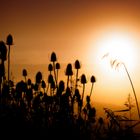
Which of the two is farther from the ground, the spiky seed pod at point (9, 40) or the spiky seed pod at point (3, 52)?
the spiky seed pod at point (9, 40)

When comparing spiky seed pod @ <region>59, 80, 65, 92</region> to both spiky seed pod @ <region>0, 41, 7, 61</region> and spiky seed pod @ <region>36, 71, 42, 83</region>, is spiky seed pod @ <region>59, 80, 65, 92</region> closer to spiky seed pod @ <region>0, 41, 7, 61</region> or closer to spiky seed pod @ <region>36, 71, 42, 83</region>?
spiky seed pod @ <region>36, 71, 42, 83</region>

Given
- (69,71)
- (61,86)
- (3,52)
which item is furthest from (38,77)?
(3,52)

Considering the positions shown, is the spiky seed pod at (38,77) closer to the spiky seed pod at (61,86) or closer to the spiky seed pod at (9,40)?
A: the spiky seed pod at (61,86)

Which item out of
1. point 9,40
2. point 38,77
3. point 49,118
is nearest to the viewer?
point 49,118

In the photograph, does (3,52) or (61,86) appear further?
(61,86)

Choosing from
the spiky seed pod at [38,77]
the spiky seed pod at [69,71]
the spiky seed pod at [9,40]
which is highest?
the spiky seed pod at [9,40]

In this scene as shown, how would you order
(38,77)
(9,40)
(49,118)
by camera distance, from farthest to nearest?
1. (38,77)
2. (9,40)
3. (49,118)

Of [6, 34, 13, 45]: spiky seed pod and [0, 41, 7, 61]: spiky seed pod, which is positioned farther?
[6, 34, 13, 45]: spiky seed pod

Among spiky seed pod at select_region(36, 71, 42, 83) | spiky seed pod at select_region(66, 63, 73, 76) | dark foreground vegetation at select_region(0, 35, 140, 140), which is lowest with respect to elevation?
dark foreground vegetation at select_region(0, 35, 140, 140)

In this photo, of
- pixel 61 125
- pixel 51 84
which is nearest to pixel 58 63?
pixel 51 84

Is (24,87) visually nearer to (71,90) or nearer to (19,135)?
(71,90)

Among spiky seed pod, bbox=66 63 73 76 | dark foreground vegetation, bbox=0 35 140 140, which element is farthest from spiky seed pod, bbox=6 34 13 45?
spiky seed pod, bbox=66 63 73 76

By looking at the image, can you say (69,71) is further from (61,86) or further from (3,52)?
(3,52)

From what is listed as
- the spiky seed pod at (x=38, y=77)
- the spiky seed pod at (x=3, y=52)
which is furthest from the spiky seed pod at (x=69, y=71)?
the spiky seed pod at (x=3, y=52)
